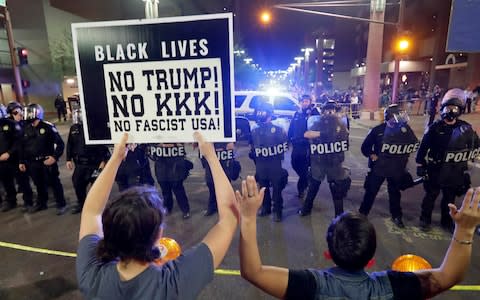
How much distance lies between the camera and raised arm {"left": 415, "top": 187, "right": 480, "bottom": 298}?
1.45 metres

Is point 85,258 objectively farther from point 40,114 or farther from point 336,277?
point 40,114

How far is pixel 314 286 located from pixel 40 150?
559cm

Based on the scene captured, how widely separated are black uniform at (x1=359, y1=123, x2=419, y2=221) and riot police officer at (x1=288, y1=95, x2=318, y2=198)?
1.36m

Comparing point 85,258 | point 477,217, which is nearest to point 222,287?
point 85,258

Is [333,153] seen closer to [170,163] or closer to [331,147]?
[331,147]

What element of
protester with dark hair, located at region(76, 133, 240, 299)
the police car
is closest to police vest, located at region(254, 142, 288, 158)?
protester with dark hair, located at region(76, 133, 240, 299)

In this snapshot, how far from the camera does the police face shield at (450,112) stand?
14.3ft

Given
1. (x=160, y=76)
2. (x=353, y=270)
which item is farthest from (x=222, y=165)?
(x=353, y=270)

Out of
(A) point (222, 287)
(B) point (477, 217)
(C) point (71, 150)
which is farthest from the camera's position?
(C) point (71, 150)

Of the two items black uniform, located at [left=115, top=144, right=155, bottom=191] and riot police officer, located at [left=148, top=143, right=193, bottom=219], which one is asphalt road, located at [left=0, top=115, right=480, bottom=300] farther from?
black uniform, located at [left=115, top=144, right=155, bottom=191]

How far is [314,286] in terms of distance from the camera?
149 centimetres

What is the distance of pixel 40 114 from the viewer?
5.55 metres

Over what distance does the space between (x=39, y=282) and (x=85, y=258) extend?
3.07m

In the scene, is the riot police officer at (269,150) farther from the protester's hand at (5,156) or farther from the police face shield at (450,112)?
the protester's hand at (5,156)
